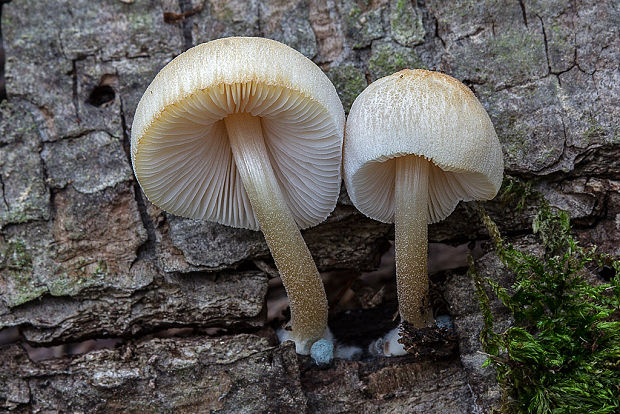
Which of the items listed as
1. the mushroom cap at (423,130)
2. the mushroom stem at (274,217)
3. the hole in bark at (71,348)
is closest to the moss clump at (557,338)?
the mushroom cap at (423,130)

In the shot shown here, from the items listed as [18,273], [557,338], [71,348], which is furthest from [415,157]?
[71,348]

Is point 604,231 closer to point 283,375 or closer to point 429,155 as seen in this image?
point 429,155

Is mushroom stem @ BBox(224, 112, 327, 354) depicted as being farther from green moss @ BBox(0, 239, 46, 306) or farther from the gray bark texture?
green moss @ BBox(0, 239, 46, 306)

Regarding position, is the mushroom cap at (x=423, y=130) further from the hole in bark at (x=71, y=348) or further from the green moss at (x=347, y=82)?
the hole in bark at (x=71, y=348)

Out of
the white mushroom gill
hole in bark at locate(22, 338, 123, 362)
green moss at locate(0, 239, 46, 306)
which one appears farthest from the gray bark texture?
hole in bark at locate(22, 338, 123, 362)

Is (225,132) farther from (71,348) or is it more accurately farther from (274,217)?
(71,348)

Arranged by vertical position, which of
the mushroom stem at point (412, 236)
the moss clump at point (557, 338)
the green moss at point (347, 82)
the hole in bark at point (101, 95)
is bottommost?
the moss clump at point (557, 338)

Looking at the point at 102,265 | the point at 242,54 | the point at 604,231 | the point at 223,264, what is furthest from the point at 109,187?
the point at 604,231
